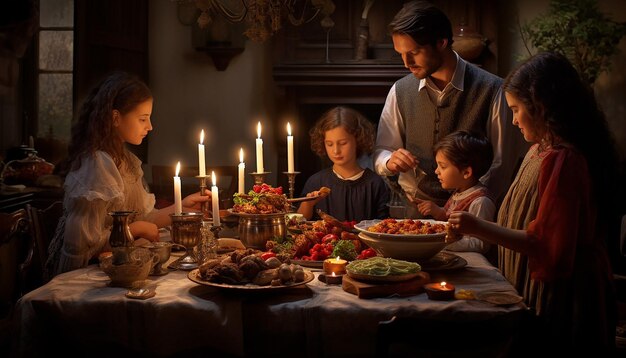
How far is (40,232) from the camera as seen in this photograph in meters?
2.75

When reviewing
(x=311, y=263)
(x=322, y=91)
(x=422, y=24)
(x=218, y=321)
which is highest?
(x=322, y=91)

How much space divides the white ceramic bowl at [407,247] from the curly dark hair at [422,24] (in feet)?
3.85

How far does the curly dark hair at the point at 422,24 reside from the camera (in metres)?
3.18

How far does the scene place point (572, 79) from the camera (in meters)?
2.40

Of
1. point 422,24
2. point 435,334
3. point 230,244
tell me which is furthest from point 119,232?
point 422,24

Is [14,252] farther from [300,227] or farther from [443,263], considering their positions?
[443,263]

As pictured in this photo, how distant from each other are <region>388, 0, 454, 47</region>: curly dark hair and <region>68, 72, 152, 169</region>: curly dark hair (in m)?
1.16

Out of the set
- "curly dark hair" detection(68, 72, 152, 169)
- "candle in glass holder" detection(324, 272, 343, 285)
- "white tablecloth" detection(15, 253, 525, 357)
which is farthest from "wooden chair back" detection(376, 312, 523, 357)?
"curly dark hair" detection(68, 72, 152, 169)

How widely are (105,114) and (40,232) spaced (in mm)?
531

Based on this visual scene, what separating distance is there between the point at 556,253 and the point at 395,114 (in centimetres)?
166

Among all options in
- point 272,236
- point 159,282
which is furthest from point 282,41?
point 159,282

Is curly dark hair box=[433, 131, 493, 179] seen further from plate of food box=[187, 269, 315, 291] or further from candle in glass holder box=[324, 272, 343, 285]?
plate of food box=[187, 269, 315, 291]

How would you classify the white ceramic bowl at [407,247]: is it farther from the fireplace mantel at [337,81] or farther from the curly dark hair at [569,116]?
the fireplace mantel at [337,81]

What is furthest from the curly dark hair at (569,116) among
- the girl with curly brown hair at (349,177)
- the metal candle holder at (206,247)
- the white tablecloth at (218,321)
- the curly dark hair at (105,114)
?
the girl with curly brown hair at (349,177)
